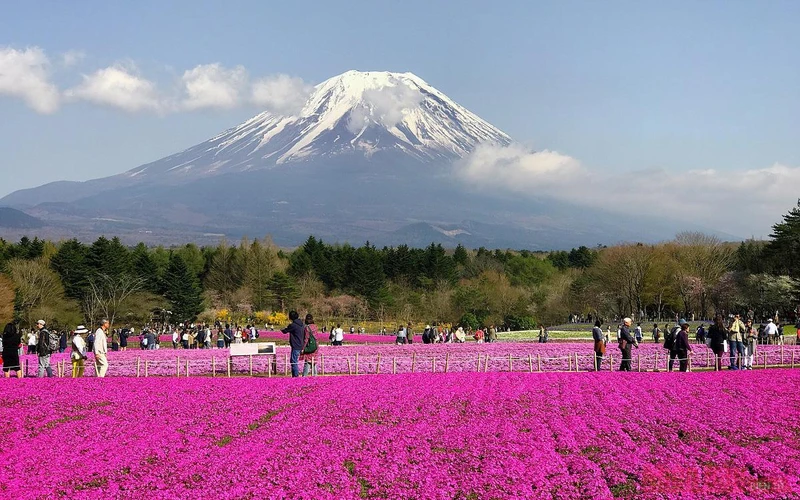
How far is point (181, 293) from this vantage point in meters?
84.5

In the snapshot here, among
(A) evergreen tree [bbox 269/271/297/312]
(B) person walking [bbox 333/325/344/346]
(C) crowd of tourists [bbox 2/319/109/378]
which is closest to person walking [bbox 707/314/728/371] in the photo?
(C) crowd of tourists [bbox 2/319/109/378]

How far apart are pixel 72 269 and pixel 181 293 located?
11.0m

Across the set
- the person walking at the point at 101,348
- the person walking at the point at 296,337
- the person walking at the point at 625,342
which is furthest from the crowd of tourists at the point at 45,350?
the person walking at the point at 625,342

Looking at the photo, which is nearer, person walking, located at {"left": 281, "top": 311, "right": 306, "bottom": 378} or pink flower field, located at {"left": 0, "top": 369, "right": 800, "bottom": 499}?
pink flower field, located at {"left": 0, "top": 369, "right": 800, "bottom": 499}

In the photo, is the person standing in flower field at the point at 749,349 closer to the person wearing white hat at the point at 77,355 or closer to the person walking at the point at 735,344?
the person walking at the point at 735,344

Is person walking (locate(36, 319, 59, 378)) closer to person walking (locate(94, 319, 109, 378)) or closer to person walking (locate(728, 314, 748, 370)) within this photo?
person walking (locate(94, 319, 109, 378))

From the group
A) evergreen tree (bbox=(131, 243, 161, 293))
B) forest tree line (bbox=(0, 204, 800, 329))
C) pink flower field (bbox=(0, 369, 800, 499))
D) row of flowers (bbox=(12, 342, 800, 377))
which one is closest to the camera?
pink flower field (bbox=(0, 369, 800, 499))

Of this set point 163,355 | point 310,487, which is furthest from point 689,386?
point 163,355

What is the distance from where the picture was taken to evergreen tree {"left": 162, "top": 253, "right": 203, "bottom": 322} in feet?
275

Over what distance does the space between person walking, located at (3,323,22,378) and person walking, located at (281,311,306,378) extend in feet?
29.0

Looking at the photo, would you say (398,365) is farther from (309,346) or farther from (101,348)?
(101,348)

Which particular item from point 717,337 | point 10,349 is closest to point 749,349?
point 717,337

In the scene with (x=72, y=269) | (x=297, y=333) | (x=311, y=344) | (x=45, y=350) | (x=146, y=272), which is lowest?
(x=45, y=350)

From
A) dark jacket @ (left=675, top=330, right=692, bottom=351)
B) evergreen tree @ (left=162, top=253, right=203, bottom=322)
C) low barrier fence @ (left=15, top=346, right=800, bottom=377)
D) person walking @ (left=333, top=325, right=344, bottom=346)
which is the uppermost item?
evergreen tree @ (left=162, top=253, right=203, bottom=322)
